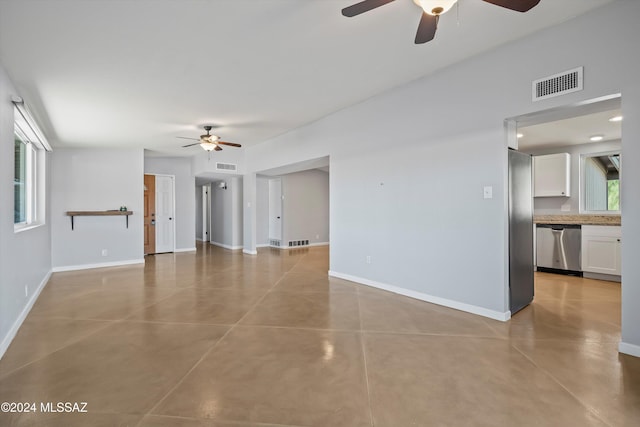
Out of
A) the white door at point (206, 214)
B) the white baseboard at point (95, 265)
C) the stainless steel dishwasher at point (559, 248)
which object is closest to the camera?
the stainless steel dishwasher at point (559, 248)

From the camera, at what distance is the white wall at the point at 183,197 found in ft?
27.9

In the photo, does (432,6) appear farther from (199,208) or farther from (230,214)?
(199,208)

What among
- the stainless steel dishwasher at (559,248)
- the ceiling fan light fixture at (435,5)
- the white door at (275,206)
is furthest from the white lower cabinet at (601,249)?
the white door at (275,206)

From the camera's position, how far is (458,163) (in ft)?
11.5

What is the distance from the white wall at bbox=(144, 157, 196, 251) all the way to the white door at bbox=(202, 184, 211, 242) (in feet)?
6.73

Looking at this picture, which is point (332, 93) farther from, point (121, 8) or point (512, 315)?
point (512, 315)

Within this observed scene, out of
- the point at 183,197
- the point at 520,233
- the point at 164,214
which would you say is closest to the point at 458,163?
the point at 520,233

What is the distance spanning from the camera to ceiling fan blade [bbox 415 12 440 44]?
204cm

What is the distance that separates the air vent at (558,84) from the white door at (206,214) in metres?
9.93

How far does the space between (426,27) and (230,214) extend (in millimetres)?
7767

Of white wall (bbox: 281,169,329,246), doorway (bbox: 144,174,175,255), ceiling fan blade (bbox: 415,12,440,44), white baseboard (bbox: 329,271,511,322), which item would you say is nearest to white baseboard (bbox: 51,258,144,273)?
doorway (bbox: 144,174,175,255)

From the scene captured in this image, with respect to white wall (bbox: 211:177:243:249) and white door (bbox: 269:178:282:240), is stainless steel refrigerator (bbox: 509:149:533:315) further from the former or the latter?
white wall (bbox: 211:177:243:249)

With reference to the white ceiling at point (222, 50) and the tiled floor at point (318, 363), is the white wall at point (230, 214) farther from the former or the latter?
the tiled floor at point (318, 363)

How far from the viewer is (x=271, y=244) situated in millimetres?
9523
